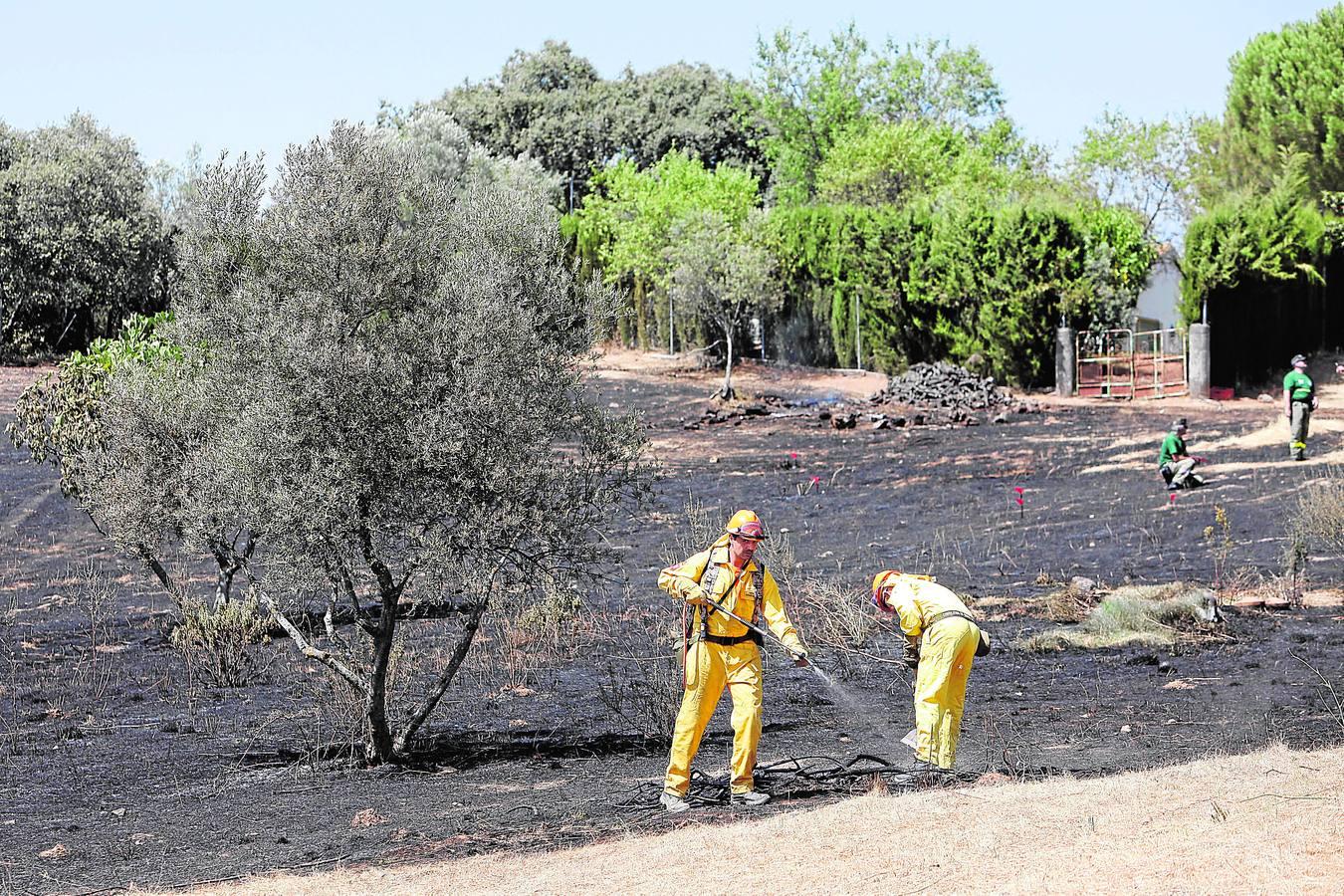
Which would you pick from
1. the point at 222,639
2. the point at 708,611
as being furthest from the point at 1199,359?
the point at 708,611

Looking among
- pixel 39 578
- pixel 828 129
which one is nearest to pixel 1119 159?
pixel 828 129

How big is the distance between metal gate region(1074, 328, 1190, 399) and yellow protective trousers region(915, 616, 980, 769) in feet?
84.8

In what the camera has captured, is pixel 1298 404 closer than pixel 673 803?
No

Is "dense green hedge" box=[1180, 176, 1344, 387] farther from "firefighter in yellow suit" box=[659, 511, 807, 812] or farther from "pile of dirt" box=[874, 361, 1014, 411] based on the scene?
"firefighter in yellow suit" box=[659, 511, 807, 812]

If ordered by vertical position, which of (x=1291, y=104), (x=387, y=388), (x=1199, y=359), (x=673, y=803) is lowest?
(x=673, y=803)

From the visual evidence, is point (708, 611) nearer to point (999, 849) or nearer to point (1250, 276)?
point (999, 849)

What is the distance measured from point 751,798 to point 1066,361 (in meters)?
27.8

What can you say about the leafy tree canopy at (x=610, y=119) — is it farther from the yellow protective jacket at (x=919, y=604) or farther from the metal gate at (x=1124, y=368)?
the yellow protective jacket at (x=919, y=604)

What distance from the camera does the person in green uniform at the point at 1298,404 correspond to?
856 inches

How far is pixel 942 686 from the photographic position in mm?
8789

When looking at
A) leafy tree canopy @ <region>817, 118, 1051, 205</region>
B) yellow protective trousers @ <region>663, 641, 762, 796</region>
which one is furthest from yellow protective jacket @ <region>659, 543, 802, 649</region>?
leafy tree canopy @ <region>817, 118, 1051, 205</region>

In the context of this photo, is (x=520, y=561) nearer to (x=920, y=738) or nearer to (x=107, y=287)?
(x=920, y=738)

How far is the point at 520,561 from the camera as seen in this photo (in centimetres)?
1024

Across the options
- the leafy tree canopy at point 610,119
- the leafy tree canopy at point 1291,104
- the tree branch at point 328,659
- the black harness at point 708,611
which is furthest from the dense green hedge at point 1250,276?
the leafy tree canopy at point 610,119
